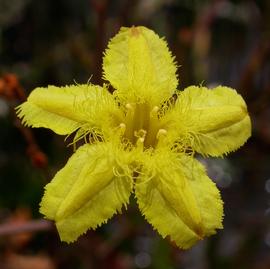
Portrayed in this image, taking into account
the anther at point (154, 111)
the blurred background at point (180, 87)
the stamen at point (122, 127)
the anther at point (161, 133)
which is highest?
the anther at point (154, 111)

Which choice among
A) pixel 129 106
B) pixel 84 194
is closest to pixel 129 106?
pixel 129 106

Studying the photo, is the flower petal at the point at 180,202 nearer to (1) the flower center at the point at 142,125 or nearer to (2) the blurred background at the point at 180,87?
(1) the flower center at the point at 142,125

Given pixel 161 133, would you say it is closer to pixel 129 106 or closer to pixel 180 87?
pixel 129 106

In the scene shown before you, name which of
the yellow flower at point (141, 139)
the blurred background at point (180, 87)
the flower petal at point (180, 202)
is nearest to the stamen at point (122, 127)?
the yellow flower at point (141, 139)

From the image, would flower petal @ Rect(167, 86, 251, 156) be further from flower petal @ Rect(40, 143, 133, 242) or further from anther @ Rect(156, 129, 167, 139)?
flower petal @ Rect(40, 143, 133, 242)

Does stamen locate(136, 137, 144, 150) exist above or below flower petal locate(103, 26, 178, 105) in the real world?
below

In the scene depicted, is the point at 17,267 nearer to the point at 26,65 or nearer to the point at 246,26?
the point at 26,65

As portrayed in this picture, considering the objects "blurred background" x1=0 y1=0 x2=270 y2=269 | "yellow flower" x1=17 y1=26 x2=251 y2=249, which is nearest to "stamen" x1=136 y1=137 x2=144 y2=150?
"yellow flower" x1=17 y1=26 x2=251 y2=249
